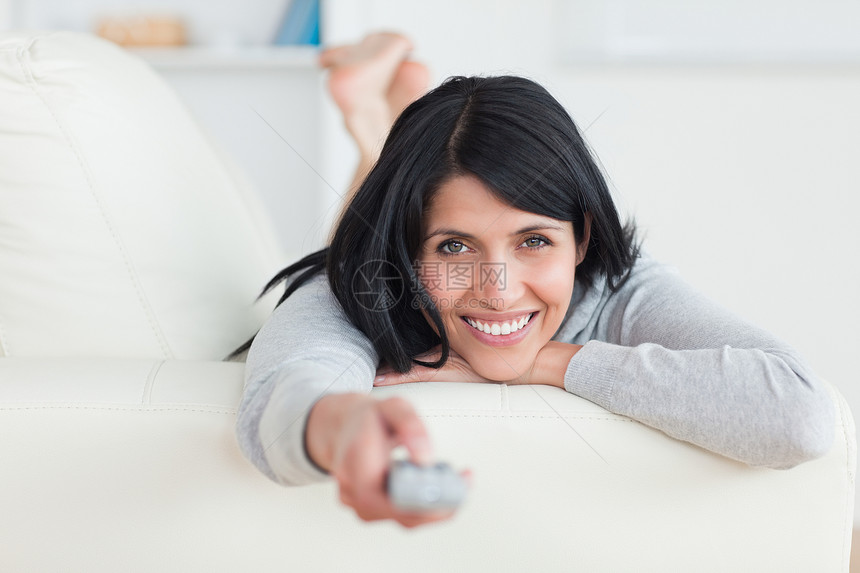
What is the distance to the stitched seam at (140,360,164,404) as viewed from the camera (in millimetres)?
775

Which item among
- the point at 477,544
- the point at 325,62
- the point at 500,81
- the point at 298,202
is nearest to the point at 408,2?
the point at 325,62

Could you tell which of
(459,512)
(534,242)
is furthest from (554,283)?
(459,512)

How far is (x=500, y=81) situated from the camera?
0.98 meters

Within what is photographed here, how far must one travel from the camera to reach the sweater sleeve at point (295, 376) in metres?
0.64

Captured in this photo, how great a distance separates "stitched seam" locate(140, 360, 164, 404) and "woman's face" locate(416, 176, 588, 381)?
0.32 metres

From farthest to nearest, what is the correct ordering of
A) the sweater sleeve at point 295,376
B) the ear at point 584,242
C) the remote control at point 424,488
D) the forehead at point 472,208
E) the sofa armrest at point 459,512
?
the ear at point 584,242
the forehead at point 472,208
the sofa armrest at point 459,512
the sweater sleeve at point 295,376
the remote control at point 424,488

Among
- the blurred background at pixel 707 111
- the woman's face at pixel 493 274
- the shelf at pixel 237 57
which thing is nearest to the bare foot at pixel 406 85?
the blurred background at pixel 707 111

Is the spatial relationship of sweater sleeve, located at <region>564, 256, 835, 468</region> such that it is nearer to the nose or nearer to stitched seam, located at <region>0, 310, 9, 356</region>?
the nose

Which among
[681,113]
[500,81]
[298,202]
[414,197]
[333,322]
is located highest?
[500,81]

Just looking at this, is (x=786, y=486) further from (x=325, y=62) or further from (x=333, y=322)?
(x=325, y=62)

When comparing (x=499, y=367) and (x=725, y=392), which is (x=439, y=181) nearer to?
(x=499, y=367)

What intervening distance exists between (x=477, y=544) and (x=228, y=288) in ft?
1.79

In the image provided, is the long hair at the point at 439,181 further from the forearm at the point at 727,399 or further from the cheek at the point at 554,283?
the forearm at the point at 727,399

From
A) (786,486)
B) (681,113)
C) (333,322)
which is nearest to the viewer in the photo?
(786,486)
